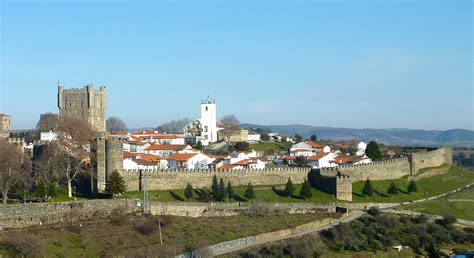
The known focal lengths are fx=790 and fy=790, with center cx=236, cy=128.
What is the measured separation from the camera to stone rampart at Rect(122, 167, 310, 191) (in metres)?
51.1

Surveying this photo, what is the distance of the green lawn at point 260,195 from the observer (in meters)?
48.8

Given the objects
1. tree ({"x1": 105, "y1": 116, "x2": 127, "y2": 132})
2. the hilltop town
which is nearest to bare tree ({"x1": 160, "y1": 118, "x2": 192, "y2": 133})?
tree ({"x1": 105, "y1": 116, "x2": 127, "y2": 132})

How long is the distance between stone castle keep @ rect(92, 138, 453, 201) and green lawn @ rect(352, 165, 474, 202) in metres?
1.01

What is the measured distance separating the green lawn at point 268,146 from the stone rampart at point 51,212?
3963 cm

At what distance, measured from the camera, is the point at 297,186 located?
56656 millimetres

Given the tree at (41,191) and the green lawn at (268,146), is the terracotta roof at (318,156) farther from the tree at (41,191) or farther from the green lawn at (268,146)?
the tree at (41,191)

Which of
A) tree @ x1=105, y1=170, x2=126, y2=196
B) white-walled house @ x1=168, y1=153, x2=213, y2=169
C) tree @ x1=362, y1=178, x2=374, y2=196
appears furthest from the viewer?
white-walled house @ x1=168, y1=153, x2=213, y2=169

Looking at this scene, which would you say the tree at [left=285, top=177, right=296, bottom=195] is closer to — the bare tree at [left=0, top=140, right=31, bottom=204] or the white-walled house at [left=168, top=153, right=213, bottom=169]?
the white-walled house at [left=168, top=153, right=213, bottom=169]

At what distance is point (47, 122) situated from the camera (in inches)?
2849

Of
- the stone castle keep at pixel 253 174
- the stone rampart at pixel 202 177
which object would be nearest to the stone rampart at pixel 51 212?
the stone castle keep at pixel 253 174

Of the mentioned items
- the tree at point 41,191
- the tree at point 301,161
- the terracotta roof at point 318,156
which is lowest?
the tree at point 41,191

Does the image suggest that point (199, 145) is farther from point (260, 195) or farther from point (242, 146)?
point (260, 195)

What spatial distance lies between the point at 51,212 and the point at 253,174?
20820 mm

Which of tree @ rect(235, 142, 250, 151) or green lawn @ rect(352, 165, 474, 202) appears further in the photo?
tree @ rect(235, 142, 250, 151)
